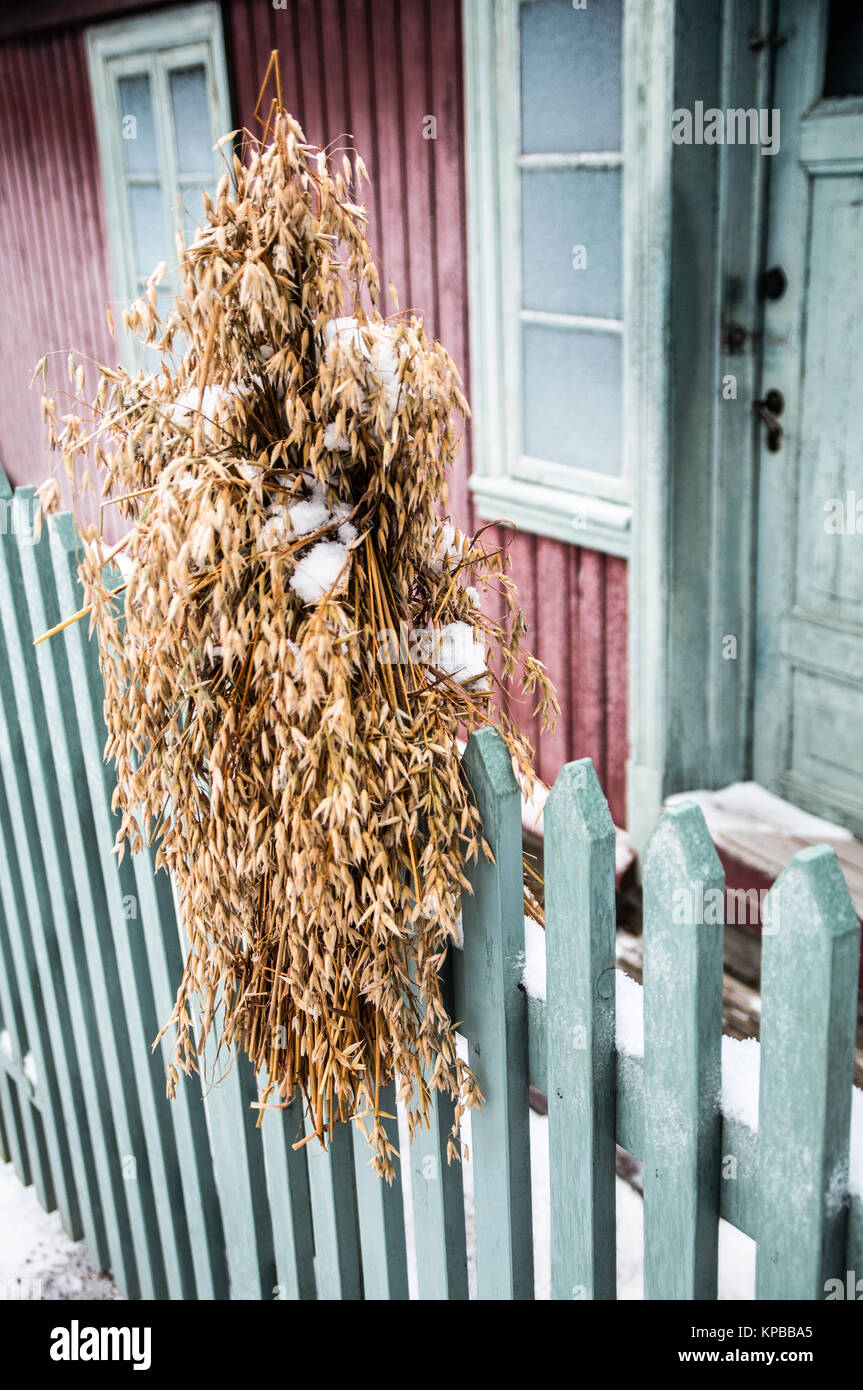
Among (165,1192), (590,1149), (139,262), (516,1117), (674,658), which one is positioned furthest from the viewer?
(139,262)

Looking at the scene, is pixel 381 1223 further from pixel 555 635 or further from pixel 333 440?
pixel 555 635

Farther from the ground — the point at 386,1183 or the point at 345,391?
the point at 345,391

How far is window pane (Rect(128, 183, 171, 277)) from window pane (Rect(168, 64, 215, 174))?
392mm

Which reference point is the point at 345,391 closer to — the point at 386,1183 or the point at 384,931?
the point at 384,931

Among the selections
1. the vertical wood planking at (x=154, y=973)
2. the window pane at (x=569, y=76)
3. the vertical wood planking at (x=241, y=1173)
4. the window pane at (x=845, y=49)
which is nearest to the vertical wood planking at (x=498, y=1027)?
the vertical wood planking at (x=241, y=1173)

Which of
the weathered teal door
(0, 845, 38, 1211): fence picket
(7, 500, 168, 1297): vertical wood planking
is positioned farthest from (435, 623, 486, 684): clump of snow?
the weathered teal door

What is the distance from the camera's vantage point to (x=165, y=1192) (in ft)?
7.45

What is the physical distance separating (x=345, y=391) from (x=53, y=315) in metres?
7.69

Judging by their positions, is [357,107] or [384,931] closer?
[384,931]

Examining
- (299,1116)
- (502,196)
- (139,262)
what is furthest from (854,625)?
(139,262)

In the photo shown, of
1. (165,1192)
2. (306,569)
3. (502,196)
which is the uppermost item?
(502,196)

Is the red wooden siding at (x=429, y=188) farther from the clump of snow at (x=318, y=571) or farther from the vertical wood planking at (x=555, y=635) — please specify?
the clump of snow at (x=318, y=571)

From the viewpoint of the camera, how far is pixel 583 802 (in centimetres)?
123

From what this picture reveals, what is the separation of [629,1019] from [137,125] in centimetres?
647
